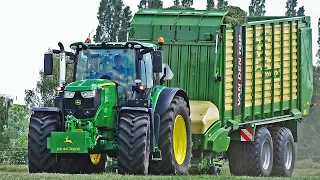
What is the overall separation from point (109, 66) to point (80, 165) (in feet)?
7.12

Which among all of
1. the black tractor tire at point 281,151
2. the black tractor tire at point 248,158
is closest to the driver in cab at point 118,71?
the black tractor tire at point 248,158

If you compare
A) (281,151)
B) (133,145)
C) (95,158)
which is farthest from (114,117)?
(281,151)

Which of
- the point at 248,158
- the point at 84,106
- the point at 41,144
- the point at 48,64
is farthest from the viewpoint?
the point at 248,158

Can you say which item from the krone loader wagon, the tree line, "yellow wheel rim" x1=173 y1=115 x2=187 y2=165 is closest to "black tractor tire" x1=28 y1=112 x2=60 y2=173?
"yellow wheel rim" x1=173 y1=115 x2=187 y2=165

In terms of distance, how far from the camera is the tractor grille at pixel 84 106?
1783 cm

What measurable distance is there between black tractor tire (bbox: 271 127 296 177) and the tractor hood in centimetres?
702

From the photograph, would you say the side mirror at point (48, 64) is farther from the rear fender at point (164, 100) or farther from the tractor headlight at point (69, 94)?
the rear fender at point (164, 100)

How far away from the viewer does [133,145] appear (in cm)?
1727

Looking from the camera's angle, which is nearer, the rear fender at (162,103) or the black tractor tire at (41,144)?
the black tractor tire at (41,144)

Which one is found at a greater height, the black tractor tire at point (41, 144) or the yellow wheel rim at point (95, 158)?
the black tractor tire at point (41, 144)

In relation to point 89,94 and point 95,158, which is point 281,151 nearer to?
point 95,158

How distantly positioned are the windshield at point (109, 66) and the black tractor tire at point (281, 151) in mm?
6684

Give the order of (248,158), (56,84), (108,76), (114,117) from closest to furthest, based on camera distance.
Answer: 1. (114,117)
2. (108,76)
3. (248,158)
4. (56,84)

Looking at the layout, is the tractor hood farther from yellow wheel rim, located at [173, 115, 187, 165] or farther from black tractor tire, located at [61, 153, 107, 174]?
yellow wheel rim, located at [173, 115, 187, 165]
